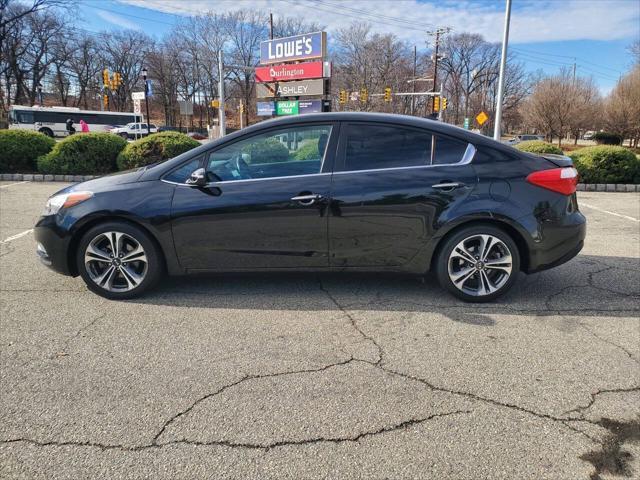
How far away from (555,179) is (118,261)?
378 centimetres

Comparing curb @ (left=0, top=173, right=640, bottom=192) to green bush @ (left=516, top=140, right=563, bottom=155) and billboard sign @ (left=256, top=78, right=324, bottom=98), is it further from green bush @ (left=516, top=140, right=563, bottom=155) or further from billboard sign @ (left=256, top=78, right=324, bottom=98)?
billboard sign @ (left=256, top=78, right=324, bottom=98)

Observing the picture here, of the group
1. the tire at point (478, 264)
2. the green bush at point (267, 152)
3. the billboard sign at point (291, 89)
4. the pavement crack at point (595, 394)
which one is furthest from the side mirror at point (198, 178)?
the billboard sign at point (291, 89)

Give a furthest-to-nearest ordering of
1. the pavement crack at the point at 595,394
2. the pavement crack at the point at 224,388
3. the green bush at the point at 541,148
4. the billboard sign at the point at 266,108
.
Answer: the billboard sign at the point at 266,108
the green bush at the point at 541,148
the pavement crack at the point at 595,394
the pavement crack at the point at 224,388

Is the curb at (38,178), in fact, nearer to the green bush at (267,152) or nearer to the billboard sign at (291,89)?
the green bush at (267,152)

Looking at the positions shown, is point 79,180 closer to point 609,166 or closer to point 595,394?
point 595,394

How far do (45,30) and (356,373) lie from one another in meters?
63.3

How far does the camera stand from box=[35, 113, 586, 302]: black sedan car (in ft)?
12.7

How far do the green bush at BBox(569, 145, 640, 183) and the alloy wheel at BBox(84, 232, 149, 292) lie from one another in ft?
39.5

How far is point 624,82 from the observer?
99.1 ft

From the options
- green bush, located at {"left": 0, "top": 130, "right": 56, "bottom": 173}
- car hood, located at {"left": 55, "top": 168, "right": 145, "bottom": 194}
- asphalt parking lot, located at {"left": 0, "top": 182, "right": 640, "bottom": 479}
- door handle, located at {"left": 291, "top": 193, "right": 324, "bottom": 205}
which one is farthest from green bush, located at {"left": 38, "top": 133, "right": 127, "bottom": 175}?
door handle, located at {"left": 291, "top": 193, "right": 324, "bottom": 205}

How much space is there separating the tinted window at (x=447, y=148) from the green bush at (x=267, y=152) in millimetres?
1281

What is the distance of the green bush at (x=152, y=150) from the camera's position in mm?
12297

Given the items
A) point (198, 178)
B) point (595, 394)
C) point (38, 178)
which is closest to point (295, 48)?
point (38, 178)

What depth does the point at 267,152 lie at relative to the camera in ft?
13.1
